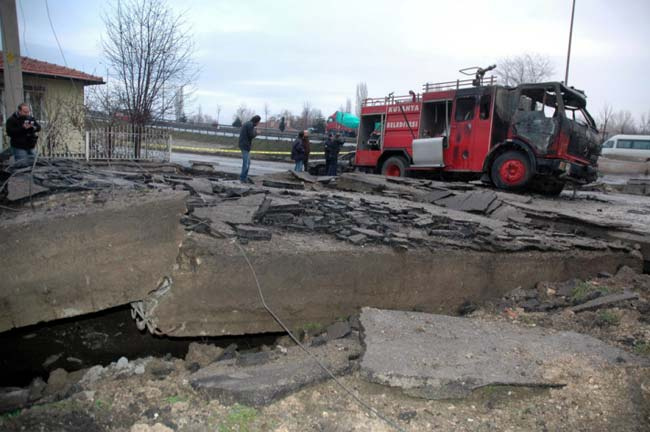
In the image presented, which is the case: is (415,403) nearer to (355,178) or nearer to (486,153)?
(355,178)

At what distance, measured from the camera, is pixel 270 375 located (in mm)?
3150

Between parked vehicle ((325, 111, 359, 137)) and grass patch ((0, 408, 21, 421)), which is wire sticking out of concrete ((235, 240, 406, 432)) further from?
parked vehicle ((325, 111, 359, 137))

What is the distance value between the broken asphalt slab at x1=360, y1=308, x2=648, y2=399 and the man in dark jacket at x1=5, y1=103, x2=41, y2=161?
718 centimetres

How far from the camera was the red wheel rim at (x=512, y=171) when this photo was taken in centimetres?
991

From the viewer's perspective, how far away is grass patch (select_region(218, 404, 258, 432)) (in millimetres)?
2656

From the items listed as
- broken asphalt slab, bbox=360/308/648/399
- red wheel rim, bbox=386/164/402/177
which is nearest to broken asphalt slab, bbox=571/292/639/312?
broken asphalt slab, bbox=360/308/648/399

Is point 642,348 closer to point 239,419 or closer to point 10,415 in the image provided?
point 239,419

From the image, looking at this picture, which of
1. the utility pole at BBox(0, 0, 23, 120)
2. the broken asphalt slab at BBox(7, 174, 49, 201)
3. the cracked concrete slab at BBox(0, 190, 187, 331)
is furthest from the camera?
the utility pole at BBox(0, 0, 23, 120)

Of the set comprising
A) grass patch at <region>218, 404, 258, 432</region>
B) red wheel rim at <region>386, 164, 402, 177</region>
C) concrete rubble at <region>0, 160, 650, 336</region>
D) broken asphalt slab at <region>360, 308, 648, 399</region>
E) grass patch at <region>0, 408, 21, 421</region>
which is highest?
red wheel rim at <region>386, 164, 402, 177</region>

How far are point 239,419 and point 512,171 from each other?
8957mm

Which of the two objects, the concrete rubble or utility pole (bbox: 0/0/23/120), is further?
utility pole (bbox: 0/0/23/120)

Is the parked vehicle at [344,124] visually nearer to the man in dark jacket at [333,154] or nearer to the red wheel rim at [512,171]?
the man in dark jacket at [333,154]

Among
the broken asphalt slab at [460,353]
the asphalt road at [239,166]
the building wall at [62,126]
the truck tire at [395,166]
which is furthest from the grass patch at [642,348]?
the building wall at [62,126]

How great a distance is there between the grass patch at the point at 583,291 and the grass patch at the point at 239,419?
11.9ft
